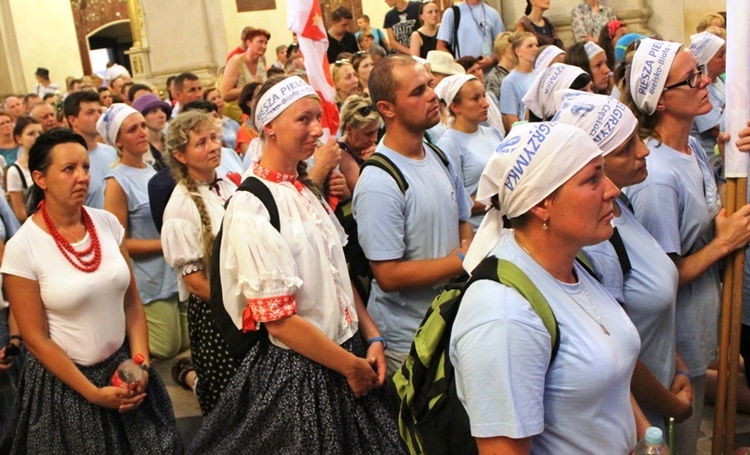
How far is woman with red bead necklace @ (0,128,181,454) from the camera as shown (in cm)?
358

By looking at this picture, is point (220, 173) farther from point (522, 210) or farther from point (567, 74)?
point (522, 210)

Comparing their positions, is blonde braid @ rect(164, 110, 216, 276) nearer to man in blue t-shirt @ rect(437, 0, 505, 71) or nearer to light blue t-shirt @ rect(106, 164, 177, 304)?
light blue t-shirt @ rect(106, 164, 177, 304)

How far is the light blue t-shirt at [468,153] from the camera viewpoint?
16.5ft

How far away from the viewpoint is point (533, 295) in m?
2.06

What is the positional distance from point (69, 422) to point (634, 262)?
2.57m

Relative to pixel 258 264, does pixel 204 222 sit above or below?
below

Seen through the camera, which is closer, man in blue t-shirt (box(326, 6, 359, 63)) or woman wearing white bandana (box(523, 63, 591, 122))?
woman wearing white bandana (box(523, 63, 591, 122))

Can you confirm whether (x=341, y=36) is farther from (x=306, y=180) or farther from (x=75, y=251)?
(x=306, y=180)

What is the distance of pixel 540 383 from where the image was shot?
6.51 ft

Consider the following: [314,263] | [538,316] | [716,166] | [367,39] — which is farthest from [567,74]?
[367,39]

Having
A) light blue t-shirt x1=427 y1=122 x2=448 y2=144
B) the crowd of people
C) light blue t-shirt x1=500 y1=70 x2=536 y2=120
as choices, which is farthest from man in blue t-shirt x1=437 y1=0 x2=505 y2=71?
the crowd of people

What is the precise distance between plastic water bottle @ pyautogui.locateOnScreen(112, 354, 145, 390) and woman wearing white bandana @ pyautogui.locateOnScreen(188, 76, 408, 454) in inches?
26.8

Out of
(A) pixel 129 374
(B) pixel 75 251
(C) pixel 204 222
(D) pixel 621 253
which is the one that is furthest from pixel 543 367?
(C) pixel 204 222

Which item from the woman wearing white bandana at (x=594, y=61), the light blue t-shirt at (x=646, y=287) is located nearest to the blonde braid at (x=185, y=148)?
the light blue t-shirt at (x=646, y=287)
